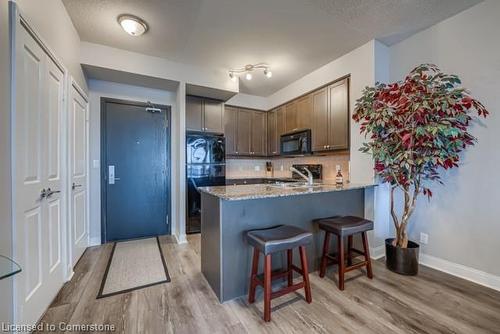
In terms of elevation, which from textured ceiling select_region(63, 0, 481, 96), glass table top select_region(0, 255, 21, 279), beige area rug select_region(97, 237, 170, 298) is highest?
textured ceiling select_region(63, 0, 481, 96)

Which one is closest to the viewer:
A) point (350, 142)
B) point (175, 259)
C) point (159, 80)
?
point (175, 259)

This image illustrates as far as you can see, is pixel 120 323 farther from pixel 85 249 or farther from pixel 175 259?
pixel 85 249

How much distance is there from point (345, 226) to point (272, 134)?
9.95ft

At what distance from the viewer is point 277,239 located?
1.71 meters

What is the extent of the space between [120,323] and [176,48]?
307cm

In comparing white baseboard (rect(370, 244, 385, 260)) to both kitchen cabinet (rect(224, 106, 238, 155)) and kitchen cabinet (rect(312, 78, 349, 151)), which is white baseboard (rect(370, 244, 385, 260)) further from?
kitchen cabinet (rect(224, 106, 238, 155))

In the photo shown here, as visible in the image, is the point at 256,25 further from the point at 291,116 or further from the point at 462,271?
the point at 462,271

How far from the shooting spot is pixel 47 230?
5.92 ft

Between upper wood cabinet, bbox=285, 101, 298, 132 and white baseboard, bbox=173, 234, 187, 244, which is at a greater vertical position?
upper wood cabinet, bbox=285, 101, 298, 132

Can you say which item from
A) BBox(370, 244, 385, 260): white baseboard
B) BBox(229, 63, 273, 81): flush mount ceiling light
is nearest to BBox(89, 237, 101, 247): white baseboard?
BBox(229, 63, 273, 81): flush mount ceiling light

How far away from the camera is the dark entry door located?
338 centimetres

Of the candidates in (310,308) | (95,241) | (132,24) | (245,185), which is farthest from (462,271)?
(95,241)

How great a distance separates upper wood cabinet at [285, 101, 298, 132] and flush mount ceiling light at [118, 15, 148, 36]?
8.67 ft

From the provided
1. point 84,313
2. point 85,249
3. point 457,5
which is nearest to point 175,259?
point 84,313
